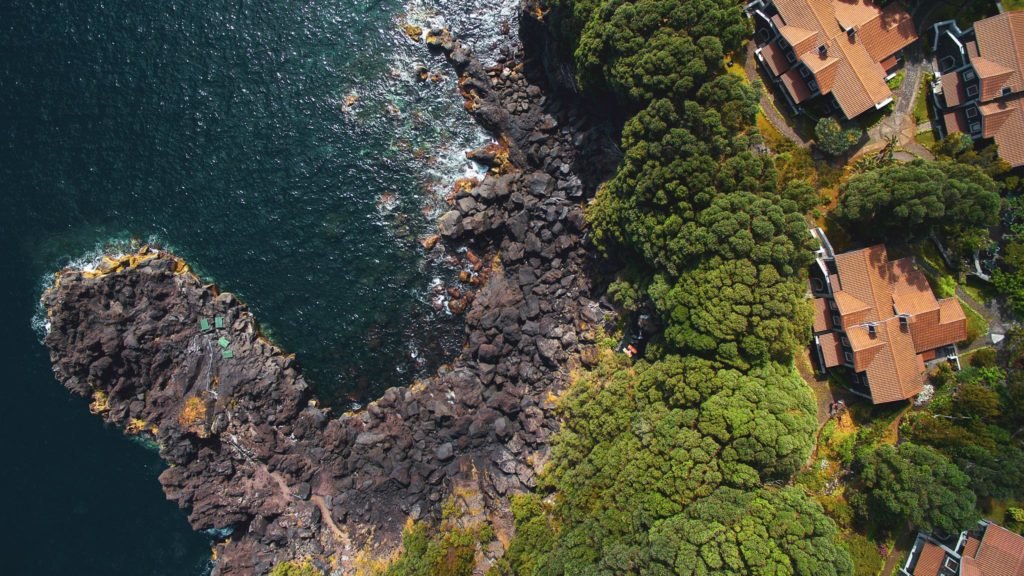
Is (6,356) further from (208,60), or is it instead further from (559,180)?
(559,180)

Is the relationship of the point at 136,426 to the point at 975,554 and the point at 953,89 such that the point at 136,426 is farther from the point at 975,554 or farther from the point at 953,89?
the point at 953,89

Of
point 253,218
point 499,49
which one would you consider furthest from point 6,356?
point 499,49

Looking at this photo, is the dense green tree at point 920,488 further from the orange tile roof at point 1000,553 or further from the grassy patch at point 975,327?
the grassy patch at point 975,327

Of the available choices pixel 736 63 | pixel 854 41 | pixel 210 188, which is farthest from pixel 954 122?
pixel 210 188

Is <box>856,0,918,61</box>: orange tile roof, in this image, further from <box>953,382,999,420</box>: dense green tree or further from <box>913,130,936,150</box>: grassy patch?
<box>953,382,999,420</box>: dense green tree

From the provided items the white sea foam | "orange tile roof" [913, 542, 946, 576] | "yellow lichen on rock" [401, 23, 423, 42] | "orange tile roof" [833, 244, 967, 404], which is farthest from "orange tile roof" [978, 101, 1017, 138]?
the white sea foam

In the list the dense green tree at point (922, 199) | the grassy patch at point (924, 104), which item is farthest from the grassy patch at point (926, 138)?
the dense green tree at point (922, 199)
